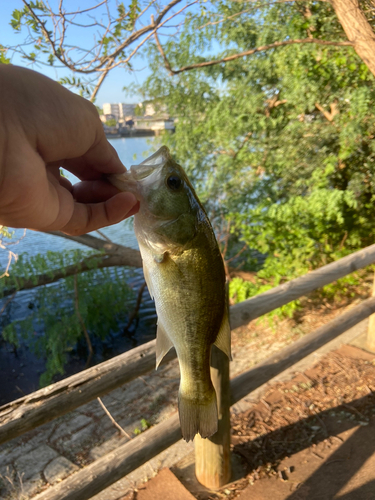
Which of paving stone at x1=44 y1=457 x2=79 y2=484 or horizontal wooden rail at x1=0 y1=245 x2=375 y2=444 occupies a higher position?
horizontal wooden rail at x1=0 y1=245 x2=375 y2=444

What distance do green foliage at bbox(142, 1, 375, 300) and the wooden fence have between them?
2197 millimetres

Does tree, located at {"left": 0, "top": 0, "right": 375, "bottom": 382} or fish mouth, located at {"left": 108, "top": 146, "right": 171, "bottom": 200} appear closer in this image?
fish mouth, located at {"left": 108, "top": 146, "right": 171, "bottom": 200}

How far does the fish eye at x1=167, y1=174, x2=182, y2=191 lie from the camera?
1.06 m

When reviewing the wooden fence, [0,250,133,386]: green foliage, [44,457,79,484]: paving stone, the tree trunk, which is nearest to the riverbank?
[44,457,79,484]: paving stone

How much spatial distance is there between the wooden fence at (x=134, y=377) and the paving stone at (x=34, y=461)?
1.52 metres

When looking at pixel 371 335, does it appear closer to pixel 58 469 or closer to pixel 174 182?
pixel 58 469

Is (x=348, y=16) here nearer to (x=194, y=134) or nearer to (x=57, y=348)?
(x=194, y=134)

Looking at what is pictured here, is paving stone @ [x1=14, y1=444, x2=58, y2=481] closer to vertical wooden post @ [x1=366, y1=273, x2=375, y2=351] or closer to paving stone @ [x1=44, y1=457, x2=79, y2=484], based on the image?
paving stone @ [x1=44, y1=457, x2=79, y2=484]

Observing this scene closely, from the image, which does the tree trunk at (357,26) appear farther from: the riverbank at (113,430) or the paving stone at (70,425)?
the paving stone at (70,425)

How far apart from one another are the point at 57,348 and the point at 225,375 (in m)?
3.41

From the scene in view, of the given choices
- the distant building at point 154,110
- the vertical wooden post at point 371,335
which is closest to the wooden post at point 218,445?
the vertical wooden post at point 371,335

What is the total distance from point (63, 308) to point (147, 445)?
158 inches

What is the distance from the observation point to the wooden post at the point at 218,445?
232cm

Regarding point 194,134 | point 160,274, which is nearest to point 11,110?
point 160,274
